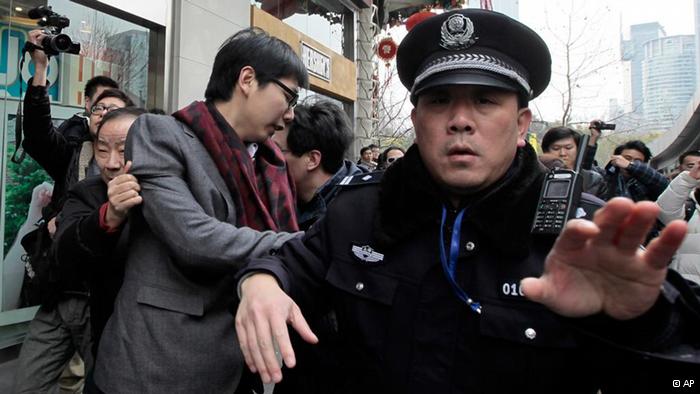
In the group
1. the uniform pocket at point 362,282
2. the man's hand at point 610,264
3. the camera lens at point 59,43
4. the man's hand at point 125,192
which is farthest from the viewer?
the camera lens at point 59,43

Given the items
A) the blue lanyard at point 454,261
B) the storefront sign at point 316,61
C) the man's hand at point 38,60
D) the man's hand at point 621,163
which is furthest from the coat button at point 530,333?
the storefront sign at point 316,61

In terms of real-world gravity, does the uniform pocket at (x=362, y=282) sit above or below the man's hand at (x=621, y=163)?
below

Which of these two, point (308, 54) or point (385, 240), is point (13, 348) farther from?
point (308, 54)

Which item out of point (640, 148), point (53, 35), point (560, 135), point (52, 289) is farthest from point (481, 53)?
point (640, 148)

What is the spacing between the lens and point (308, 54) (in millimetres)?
9031

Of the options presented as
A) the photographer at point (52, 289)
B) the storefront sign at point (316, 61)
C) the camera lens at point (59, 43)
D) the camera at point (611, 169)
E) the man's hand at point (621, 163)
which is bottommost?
the photographer at point (52, 289)

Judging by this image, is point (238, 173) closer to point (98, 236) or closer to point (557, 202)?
point (98, 236)

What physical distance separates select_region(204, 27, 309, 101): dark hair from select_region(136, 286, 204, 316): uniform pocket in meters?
0.72

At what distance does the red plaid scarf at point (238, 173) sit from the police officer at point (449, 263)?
0.29m

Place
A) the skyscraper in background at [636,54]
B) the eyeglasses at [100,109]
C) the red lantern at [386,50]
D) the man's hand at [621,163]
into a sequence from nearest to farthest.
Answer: the eyeglasses at [100,109] < the man's hand at [621,163] < the red lantern at [386,50] < the skyscraper in background at [636,54]

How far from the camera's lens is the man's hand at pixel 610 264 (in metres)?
0.79

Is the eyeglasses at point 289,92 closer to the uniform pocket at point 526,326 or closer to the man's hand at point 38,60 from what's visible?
the uniform pocket at point 526,326

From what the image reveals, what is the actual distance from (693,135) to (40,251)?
24.7 meters

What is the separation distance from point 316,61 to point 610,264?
352 inches
